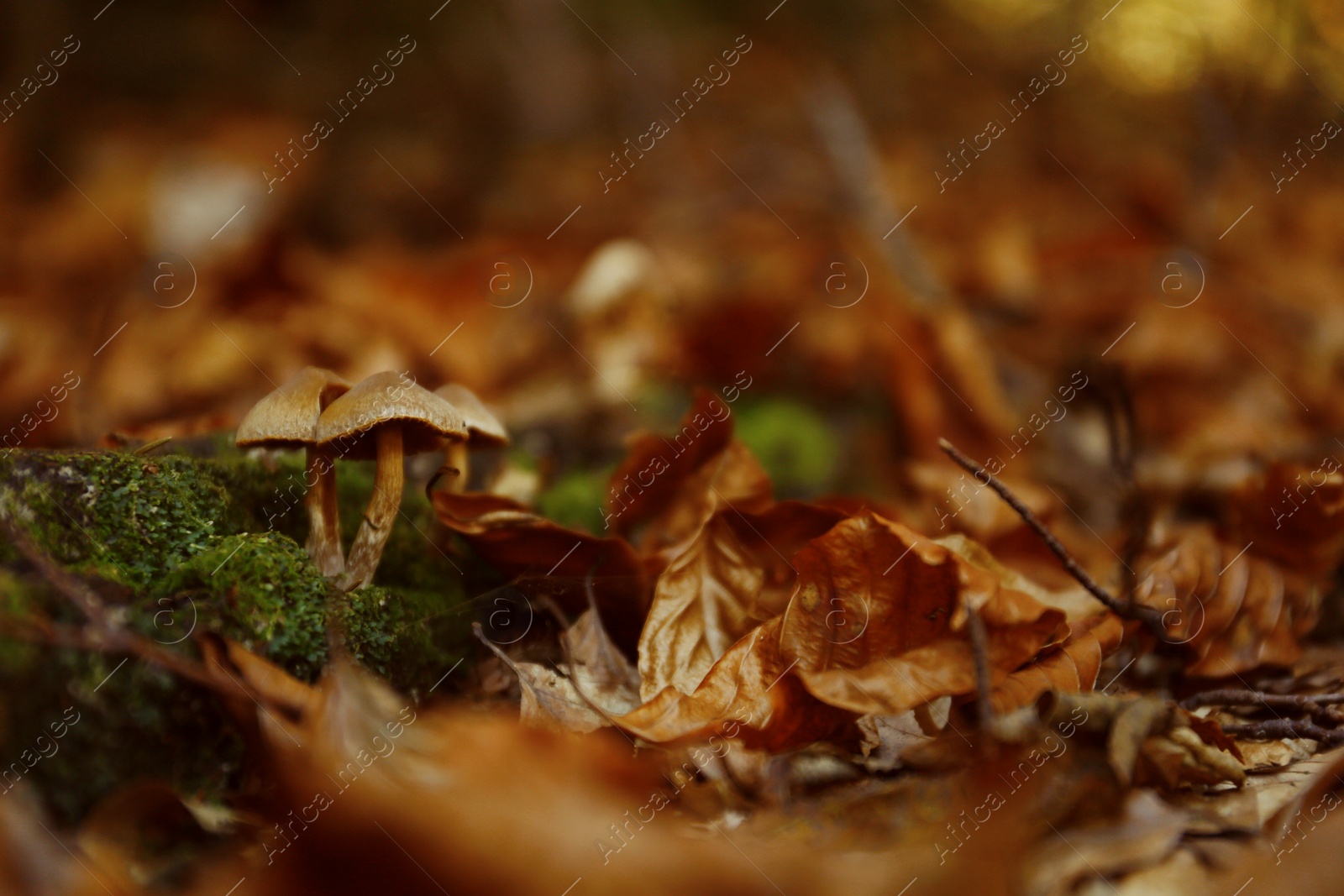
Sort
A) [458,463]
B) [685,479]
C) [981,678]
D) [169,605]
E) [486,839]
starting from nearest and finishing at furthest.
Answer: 1. [486,839]
2. [981,678]
3. [169,605]
4. [685,479]
5. [458,463]

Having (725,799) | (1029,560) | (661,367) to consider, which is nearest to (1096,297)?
(661,367)

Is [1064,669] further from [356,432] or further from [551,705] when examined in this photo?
[356,432]

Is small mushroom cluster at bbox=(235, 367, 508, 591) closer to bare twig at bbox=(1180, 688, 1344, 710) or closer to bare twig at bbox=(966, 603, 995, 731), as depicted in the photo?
bare twig at bbox=(966, 603, 995, 731)

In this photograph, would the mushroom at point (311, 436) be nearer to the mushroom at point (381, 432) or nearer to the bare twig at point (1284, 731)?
the mushroom at point (381, 432)

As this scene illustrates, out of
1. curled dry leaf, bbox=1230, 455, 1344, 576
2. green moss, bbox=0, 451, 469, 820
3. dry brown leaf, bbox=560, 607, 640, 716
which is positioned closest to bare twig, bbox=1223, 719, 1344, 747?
curled dry leaf, bbox=1230, 455, 1344, 576

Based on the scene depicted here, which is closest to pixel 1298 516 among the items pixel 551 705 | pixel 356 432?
pixel 551 705

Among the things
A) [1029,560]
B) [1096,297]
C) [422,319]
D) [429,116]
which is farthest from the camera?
[429,116]

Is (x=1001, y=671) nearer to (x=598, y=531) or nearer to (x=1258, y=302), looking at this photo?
(x=598, y=531)
